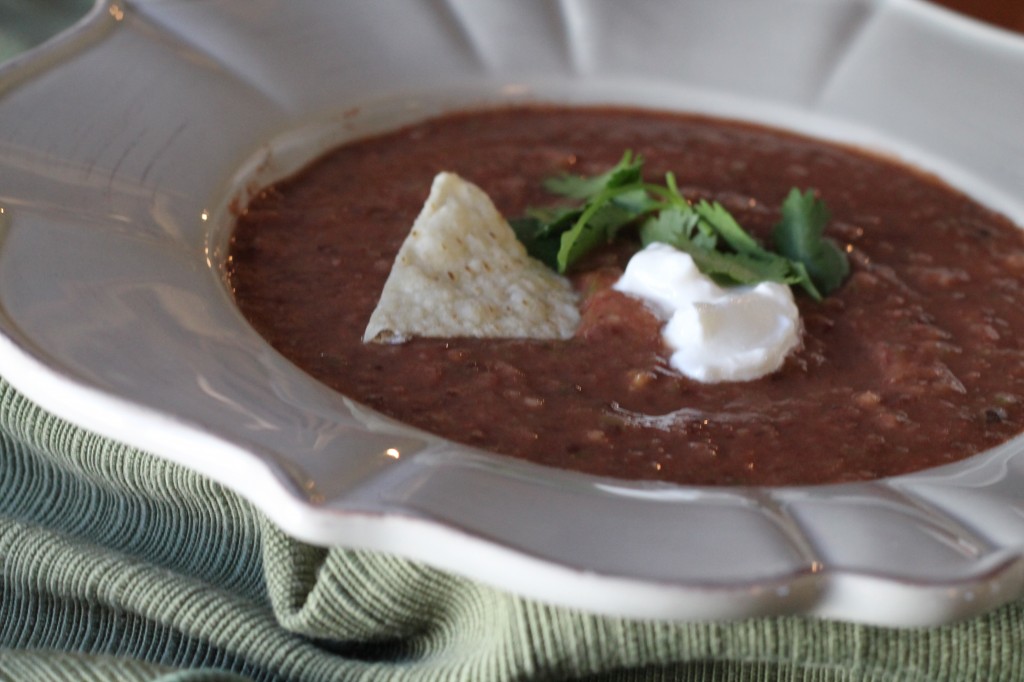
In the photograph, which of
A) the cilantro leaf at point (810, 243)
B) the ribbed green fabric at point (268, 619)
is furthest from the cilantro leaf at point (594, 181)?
the ribbed green fabric at point (268, 619)

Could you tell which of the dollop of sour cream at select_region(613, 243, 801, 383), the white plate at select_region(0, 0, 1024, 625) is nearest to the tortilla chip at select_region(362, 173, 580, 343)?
the dollop of sour cream at select_region(613, 243, 801, 383)

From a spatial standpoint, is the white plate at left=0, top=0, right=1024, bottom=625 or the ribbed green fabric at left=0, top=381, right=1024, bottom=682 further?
the ribbed green fabric at left=0, top=381, right=1024, bottom=682

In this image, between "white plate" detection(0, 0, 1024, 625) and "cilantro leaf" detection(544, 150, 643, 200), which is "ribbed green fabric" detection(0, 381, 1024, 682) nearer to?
"white plate" detection(0, 0, 1024, 625)

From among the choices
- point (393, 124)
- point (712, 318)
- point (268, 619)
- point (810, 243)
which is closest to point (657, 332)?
point (712, 318)

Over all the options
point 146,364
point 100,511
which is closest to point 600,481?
point 146,364

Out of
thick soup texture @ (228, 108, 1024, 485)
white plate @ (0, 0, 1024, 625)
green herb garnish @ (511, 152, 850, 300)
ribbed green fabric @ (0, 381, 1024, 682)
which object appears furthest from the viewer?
green herb garnish @ (511, 152, 850, 300)

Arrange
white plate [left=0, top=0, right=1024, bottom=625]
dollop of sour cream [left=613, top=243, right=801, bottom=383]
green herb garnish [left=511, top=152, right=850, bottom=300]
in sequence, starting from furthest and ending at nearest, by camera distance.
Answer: green herb garnish [left=511, top=152, right=850, bottom=300]
dollop of sour cream [left=613, top=243, right=801, bottom=383]
white plate [left=0, top=0, right=1024, bottom=625]

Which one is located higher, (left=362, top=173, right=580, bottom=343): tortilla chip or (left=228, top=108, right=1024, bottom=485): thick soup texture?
(left=362, top=173, right=580, bottom=343): tortilla chip

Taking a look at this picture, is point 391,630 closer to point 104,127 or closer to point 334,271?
point 334,271
